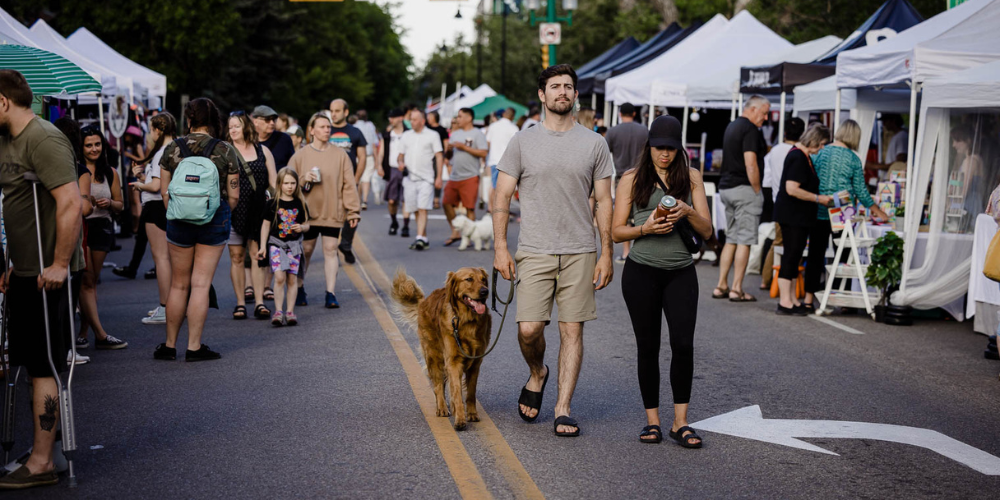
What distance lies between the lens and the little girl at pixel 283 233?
972 cm

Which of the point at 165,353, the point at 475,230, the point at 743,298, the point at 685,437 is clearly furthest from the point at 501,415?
the point at 475,230

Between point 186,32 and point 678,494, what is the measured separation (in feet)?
124

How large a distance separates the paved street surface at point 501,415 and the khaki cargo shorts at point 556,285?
71 centimetres

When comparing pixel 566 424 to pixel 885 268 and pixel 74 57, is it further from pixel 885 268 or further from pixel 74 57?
pixel 74 57

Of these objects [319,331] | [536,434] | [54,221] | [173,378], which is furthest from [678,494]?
[319,331]

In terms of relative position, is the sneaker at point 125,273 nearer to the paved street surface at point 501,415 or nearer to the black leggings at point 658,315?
the paved street surface at point 501,415

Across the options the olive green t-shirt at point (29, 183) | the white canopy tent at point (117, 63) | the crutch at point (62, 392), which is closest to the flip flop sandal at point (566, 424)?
the crutch at point (62, 392)

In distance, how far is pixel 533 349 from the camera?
20.0 feet

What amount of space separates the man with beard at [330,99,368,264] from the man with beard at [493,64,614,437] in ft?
25.5

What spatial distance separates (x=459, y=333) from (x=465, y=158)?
10797mm

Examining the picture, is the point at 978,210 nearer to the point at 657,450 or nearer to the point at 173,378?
the point at 657,450

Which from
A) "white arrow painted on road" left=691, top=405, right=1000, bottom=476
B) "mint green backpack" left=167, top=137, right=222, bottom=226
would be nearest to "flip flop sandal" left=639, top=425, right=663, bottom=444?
"white arrow painted on road" left=691, top=405, right=1000, bottom=476

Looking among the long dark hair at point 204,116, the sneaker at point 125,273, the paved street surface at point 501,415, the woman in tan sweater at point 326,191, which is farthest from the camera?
the sneaker at point 125,273

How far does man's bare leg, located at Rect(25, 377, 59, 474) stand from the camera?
5.05m
